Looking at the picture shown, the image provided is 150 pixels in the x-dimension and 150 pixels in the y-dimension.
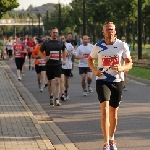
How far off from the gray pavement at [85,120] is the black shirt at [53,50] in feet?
3.82

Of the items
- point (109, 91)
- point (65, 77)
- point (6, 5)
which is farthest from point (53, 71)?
point (6, 5)

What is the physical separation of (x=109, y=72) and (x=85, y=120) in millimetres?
4008

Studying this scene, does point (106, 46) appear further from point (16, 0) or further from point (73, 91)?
point (16, 0)

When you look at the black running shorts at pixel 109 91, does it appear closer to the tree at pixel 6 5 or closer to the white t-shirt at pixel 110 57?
the white t-shirt at pixel 110 57

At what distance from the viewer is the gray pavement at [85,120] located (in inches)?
400

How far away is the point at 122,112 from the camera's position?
1422 centimetres

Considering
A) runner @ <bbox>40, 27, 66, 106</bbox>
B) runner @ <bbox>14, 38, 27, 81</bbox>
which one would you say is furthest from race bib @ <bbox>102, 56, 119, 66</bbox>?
runner @ <bbox>14, 38, 27, 81</bbox>

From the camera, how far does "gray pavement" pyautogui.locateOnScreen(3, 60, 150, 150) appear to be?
33.4ft

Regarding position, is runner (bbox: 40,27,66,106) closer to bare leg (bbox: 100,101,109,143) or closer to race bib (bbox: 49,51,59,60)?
race bib (bbox: 49,51,59,60)

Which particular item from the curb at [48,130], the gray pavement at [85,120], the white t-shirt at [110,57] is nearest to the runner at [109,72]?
the white t-shirt at [110,57]

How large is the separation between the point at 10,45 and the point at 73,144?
41.5 metres

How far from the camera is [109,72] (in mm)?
9109

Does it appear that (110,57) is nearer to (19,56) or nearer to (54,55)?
(54,55)

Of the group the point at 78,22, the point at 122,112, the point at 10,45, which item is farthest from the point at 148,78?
the point at 78,22
